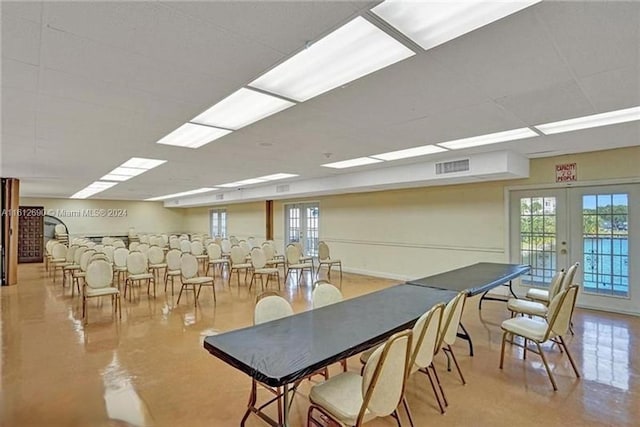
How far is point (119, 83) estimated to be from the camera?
7.43ft

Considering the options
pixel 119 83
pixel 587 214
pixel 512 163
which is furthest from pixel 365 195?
pixel 119 83

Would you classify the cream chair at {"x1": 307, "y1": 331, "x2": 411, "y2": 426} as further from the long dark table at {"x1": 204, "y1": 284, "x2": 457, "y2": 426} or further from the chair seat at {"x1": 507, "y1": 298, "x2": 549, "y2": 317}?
the chair seat at {"x1": 507, "y1": 298, "x2": 549, "y2": 317}

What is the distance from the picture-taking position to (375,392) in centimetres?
Answer: 157

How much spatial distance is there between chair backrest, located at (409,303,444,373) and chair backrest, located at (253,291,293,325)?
998mm

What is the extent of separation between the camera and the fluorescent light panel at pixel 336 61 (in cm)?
176

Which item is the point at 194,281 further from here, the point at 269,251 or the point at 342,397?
the point at 342,397

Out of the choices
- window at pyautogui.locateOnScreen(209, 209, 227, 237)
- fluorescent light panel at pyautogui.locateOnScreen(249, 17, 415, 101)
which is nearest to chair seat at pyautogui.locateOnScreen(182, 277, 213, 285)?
→ fluorescent light panel at pyautogui.locateOnScreen(249, 17, 415, 101)

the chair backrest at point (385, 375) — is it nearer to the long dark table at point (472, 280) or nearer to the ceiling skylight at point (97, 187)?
the long dark table at point (472, 280)

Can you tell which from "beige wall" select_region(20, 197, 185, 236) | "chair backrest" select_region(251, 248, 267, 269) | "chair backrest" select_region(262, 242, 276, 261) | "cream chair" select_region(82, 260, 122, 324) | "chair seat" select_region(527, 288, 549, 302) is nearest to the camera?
"chair seat" select_region(527, 288, 549, 302)

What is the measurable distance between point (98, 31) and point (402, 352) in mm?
2209

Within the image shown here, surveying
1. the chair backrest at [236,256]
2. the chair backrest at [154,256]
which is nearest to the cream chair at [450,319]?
the chair backrest at [236,256]

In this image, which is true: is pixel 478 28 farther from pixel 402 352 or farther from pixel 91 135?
pixel 91 135

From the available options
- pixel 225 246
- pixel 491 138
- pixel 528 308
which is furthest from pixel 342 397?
pixel 225 246

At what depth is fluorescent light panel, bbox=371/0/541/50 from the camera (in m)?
1.50
